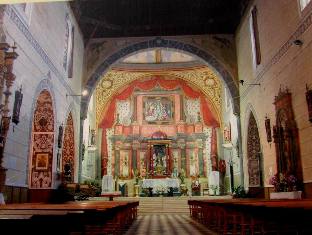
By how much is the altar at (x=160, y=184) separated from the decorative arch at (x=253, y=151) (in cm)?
570

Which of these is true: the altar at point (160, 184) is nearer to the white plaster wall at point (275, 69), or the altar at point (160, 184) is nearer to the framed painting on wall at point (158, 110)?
the framed painting on wall at point (158, 110)

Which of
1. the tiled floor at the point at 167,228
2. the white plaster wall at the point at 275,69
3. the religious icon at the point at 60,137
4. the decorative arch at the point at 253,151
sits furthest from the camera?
the decorative arch at the point at 253,151

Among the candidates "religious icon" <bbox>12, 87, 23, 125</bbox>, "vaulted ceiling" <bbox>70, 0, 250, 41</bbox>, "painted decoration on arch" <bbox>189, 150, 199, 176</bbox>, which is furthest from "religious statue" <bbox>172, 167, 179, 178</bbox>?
"religious icon" <bbox>12, 87, 23, 125</bbox>

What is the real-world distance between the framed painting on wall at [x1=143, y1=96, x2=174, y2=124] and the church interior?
0.22ft

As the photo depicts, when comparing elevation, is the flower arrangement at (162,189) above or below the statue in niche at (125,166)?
below

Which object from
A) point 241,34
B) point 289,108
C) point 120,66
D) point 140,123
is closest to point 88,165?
point 140,123

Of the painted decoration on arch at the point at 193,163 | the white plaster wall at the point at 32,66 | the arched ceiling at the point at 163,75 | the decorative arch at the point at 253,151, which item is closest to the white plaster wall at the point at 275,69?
the decorative arch at the point at 253,151

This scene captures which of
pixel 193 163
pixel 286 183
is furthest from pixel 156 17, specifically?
pixel 193 163

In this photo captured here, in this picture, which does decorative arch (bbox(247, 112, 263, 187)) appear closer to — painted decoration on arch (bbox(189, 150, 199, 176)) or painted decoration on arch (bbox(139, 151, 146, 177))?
painted decoration on arch (bbox(189, 150, 199, 176))

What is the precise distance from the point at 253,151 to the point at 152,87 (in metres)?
10.1

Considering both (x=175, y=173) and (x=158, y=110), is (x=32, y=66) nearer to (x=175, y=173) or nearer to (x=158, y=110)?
(x=175, y=173)

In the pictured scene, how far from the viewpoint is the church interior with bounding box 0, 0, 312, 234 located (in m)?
6.76

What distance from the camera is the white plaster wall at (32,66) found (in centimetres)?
785

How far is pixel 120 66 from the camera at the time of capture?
71.4 ft
